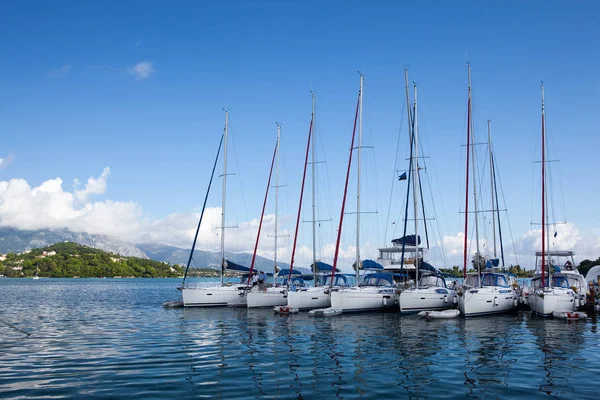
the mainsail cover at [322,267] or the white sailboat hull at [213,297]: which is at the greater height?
the mainsail cover at [322,267]

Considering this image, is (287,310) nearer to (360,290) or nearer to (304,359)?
(360,290)

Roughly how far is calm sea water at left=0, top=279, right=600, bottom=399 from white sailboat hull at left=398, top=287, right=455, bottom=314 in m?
3.59

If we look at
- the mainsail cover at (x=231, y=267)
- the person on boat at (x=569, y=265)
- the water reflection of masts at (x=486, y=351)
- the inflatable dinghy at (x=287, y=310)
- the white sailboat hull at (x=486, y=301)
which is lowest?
the inflatable dinghy at (x=287, y=310)

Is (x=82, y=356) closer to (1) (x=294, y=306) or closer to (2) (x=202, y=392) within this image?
(2) (x=202, y=392)

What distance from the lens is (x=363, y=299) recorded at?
40.2 meters

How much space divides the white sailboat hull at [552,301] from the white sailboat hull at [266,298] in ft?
74.3

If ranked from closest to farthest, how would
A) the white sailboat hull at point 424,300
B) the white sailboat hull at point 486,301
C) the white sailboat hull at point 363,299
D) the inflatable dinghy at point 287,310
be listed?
the white sailboat hull at point 486,301 → the white sailboat hull at point 424,300 → the white sailboat hull at point 363,299 → the inflatable dinghy at point 287,310

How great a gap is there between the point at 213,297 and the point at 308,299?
11.0 m

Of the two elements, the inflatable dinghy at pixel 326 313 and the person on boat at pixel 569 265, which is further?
the person on boat at pixel 569 265

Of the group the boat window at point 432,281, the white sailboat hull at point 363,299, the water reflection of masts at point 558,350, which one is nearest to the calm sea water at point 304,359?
the water reflection of masts at point 558,350

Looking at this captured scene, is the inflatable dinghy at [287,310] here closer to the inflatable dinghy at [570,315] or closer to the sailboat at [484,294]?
the sailboat at [484,294]

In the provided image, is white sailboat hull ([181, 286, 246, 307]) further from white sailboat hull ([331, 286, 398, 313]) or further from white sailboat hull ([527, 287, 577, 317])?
white sailboat hull ([527, 287, 577, 317])

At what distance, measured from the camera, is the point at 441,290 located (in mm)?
41406

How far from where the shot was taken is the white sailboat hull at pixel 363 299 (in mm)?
39562
